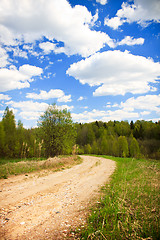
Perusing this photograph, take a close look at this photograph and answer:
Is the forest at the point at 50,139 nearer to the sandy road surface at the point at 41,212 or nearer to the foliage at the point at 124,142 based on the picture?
the foliage at the point at 124,142

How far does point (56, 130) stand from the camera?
2286 cm

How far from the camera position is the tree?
22.9 m

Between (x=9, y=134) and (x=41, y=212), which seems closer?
(x=41, y=212)

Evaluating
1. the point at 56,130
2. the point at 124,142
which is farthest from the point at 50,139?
the point at 124,142

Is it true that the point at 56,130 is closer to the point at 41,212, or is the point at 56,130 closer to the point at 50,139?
the point at 50,139

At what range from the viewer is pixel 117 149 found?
51.6 meters

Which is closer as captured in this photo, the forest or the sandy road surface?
the sandy road surface

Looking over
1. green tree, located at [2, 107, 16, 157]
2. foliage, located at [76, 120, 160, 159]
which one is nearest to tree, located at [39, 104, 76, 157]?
green tree, located at [2, 107, 16, 157]

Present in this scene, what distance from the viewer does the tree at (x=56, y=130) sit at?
22.9m

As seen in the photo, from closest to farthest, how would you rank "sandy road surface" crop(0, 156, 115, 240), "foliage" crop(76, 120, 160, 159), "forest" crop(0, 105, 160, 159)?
"sandy road surface" crop(0, 156, 115, 240) → "forest" crop(0, 105, 160, 159) → "foliage" crop(76, 120, 160, 159)

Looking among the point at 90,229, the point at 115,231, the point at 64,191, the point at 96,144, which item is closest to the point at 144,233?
the point at 115,231

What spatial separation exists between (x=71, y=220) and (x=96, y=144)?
5815 cm

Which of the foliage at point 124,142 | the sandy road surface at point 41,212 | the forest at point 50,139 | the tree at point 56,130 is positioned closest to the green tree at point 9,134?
the forest at point 50,139

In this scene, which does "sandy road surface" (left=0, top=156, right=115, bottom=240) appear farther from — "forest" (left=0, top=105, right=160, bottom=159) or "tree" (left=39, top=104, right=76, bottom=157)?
"tree" (left=39, top=104, right=76, bottom=157)
